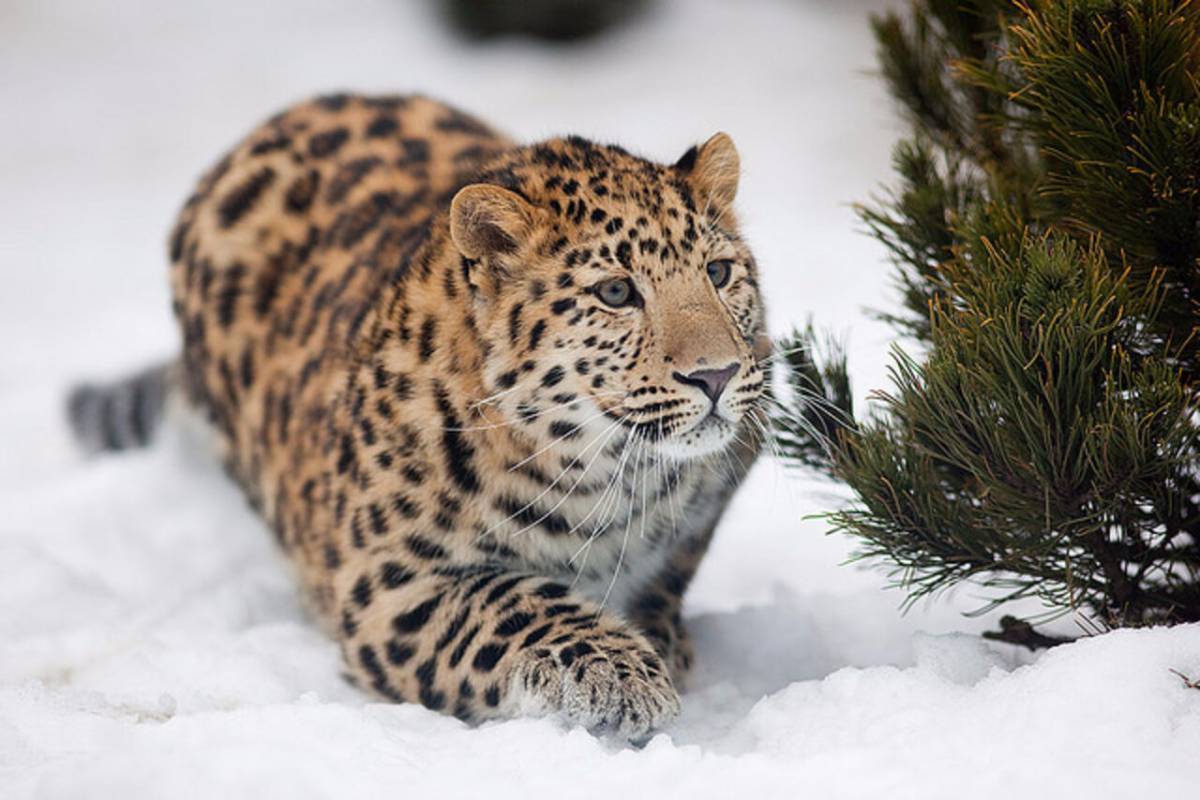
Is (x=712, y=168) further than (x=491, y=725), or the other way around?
(x=712, y=168)

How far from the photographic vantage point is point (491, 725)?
3803 millimetres

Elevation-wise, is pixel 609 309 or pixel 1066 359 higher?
pixel 1066 359

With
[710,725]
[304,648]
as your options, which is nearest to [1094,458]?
[710,725]

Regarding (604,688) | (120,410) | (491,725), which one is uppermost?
(604,688)

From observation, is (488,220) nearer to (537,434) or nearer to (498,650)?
(537,434)

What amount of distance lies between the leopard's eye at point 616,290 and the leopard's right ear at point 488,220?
11.0 inches

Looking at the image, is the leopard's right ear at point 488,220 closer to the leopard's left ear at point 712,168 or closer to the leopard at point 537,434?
the leopard at point 537,434

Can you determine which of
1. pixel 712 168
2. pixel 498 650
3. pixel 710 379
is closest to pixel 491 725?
pixel 498 650

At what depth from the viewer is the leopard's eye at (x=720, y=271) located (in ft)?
13.4

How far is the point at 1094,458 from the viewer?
331 centimetres

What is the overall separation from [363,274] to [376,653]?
5.01 ft

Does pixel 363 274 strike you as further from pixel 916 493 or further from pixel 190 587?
pixel 916 493

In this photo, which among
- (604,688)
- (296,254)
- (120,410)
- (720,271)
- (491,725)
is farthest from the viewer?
(120,410)

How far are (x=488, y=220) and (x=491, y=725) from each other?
4.64 feet
